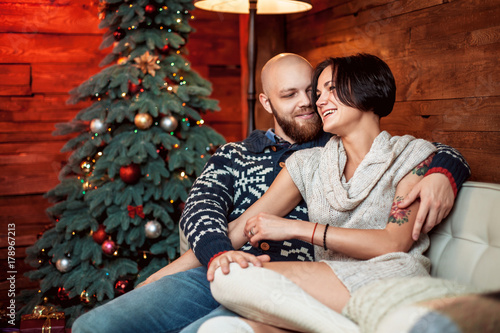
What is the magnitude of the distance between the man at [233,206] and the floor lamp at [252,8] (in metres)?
0.80

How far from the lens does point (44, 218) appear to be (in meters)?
3.27

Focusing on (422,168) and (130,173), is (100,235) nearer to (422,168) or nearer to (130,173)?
(130,173)

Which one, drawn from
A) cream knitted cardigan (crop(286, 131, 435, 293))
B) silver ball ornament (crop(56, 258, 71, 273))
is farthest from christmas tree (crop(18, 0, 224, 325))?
cream knitted cardigan (crop(286, 131, 435, 293))

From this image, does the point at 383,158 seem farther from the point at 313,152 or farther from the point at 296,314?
the point at 296,314

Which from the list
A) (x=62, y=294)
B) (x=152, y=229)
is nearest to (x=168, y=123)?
(x=152, y=229)

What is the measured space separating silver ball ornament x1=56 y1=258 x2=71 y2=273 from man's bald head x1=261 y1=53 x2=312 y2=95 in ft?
4.42

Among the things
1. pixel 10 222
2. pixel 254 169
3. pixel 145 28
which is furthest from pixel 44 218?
pixel 254 169

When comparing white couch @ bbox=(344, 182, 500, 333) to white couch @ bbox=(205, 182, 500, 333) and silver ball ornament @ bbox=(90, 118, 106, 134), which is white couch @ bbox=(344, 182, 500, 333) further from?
silver ball ornament @ bbox=(90, 118, 106, 134)

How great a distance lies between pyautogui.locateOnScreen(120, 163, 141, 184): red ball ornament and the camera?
2.45 metres

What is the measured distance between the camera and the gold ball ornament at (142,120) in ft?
8.01

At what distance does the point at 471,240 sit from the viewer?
1381mm

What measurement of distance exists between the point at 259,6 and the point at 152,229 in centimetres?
147

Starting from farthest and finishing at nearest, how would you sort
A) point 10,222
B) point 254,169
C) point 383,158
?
point 10,222
point 254,169
point 383,158

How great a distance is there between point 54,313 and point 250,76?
1.70 meters
